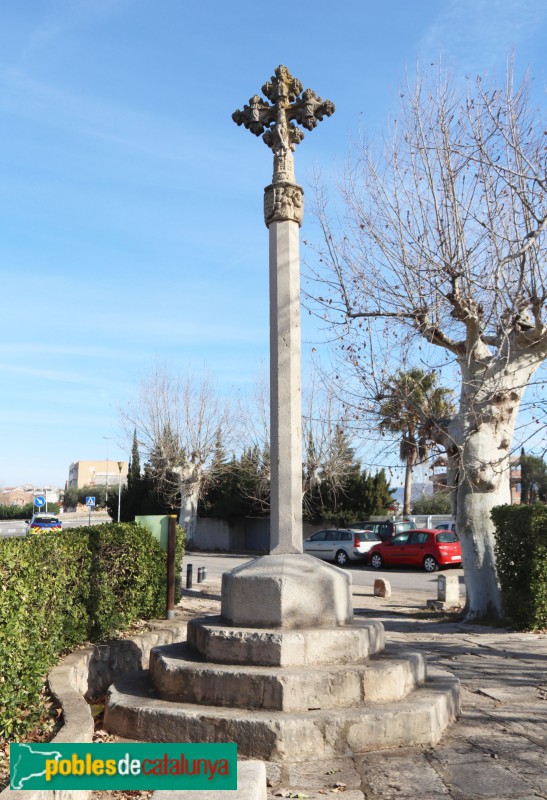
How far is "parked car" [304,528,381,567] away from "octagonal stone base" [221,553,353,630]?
2086 cm

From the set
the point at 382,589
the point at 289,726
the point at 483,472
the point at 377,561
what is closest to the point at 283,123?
the point at 289,726

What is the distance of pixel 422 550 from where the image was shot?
23.6 meters

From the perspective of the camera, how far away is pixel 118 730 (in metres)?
5.20

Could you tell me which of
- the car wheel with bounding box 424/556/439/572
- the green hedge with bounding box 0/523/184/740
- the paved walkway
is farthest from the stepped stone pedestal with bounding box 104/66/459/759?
the car wheel with bounding box 424/556/439/572

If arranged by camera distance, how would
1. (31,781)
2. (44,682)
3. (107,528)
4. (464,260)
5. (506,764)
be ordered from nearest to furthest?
(31,781) → (506,764) → (44,682) → (107,528) → (464,260)

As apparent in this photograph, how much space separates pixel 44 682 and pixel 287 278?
4141mm

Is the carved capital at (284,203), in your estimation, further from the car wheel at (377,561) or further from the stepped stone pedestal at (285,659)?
the car wheel at (377,561)

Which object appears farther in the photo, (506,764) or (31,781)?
(506,764)

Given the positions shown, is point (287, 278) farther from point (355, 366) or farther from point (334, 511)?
point (334, 511)

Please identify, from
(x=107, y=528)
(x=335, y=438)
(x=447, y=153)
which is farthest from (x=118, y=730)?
(x=335, y=438)

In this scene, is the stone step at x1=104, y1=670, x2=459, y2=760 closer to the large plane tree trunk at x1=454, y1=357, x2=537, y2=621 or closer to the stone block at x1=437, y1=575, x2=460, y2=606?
the large plane tree trunk at x1=454, y1=357, x2=537, y2=621

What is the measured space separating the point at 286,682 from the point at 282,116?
5.30m

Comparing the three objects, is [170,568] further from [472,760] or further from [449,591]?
[472,760]

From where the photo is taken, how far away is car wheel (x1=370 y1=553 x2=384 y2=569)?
25141mm
